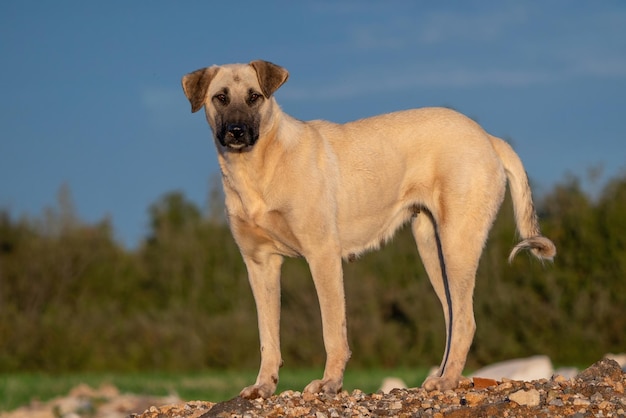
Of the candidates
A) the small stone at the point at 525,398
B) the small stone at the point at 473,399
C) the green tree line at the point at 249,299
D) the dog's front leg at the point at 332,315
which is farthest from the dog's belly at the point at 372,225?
the green tree line at the point at 249,299

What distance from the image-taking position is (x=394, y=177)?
973 cm

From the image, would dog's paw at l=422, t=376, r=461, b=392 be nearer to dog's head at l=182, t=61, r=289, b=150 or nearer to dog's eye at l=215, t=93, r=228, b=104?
dog's head at l=182, t=61, r=289, b=150

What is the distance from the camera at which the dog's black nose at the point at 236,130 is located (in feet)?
28.8

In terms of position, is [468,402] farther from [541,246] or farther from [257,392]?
→ [541,246]

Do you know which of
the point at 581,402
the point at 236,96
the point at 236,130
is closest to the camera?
the point at 581,402

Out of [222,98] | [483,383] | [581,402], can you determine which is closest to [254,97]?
[222,98]

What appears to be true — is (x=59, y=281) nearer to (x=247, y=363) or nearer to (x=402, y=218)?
(x=247, y=363)

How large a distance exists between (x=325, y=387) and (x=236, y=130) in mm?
2140

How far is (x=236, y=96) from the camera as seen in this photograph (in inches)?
357

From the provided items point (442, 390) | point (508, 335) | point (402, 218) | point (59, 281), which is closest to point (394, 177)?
point (402, 218)

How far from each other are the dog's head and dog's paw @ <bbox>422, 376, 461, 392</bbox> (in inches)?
94.0

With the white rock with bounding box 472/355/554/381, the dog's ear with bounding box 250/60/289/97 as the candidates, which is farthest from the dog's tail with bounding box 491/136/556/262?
the white rock with bounding box 472/355/554/381

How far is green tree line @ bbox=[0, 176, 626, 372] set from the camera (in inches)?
1357

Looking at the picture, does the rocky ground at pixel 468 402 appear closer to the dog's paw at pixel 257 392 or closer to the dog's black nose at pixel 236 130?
the dog's paw at pixel 257 392
